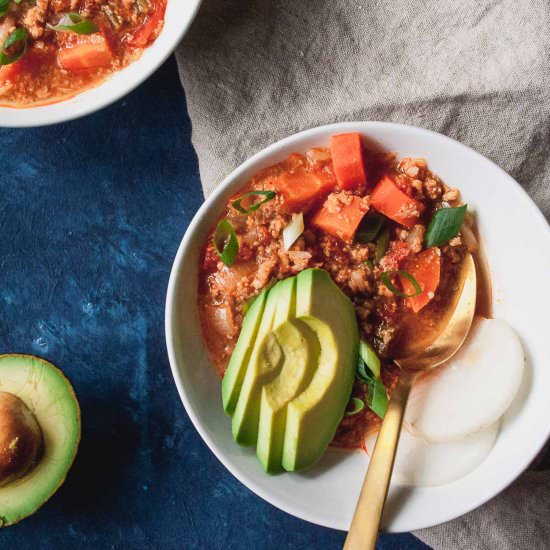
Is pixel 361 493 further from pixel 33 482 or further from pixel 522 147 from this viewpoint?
pixel 522 147

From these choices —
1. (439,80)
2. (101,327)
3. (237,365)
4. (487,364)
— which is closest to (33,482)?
(101,327)

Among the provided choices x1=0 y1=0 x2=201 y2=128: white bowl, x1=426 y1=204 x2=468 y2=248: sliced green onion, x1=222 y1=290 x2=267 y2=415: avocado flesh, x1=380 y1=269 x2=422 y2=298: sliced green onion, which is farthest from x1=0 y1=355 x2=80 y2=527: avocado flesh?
x1=426 y1=204 x2=468 y2=248: sliced green onion

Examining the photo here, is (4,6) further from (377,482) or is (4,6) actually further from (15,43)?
(377,482)

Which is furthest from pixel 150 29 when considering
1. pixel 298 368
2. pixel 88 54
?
pixel 298 368

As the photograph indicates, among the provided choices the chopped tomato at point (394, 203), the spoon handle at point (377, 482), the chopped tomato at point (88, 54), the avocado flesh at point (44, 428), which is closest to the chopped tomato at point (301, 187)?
the chopped tomato at point (394, 203)

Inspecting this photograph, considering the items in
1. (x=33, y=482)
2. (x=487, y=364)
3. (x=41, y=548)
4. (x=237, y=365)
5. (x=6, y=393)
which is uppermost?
(x=487, y=364)

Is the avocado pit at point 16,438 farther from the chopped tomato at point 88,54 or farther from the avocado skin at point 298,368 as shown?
the chopped tomato at point 88,54
